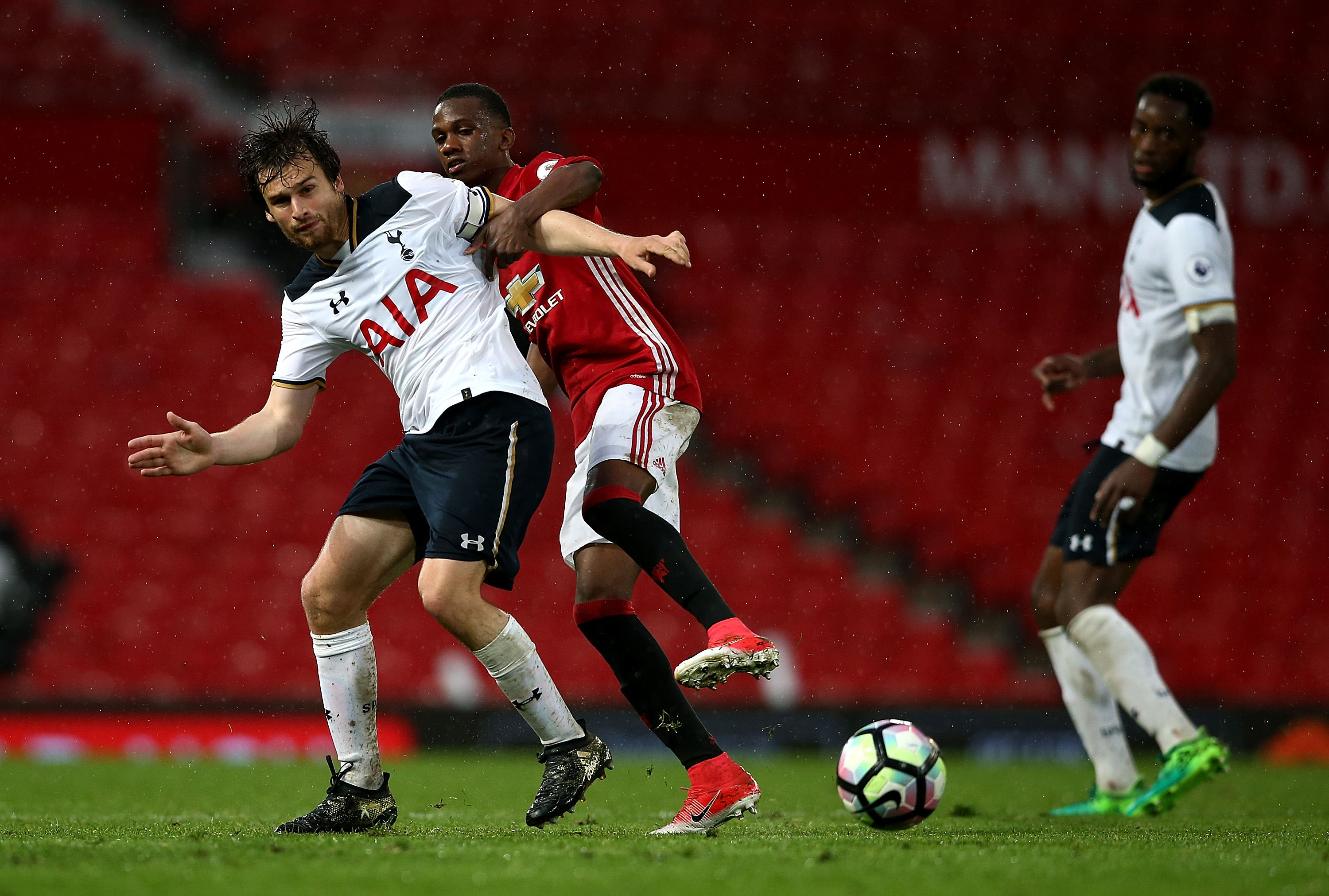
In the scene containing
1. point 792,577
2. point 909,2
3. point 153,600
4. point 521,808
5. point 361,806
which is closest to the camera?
point 361,806

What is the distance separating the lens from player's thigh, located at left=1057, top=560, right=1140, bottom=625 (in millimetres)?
5504

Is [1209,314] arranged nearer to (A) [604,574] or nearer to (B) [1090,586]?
(B) [1090,586]

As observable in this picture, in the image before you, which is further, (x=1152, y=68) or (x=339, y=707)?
(x=1152, y=68)

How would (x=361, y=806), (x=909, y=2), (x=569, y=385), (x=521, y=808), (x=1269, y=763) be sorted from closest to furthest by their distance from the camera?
1. (x=361, y=806)
2. (x=569, y=385)
3. (x=521, y=808)
4. (x=1269, y=763)
5. (x=909, y=2)

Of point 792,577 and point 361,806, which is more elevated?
point 361,806

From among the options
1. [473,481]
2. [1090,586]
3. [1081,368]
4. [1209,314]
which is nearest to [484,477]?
[473,481]

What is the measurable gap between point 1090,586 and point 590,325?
228cm

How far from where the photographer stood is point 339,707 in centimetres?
464

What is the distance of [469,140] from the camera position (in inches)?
205

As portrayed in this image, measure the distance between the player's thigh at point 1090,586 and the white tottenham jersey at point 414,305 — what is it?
2.34 metres

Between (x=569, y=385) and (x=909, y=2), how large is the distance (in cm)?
1205

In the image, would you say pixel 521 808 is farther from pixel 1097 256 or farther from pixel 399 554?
pixel 1097 256

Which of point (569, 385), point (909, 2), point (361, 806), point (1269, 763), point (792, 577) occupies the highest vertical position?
point (909, 2)

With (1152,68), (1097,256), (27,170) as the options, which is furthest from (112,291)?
(1152,68)
